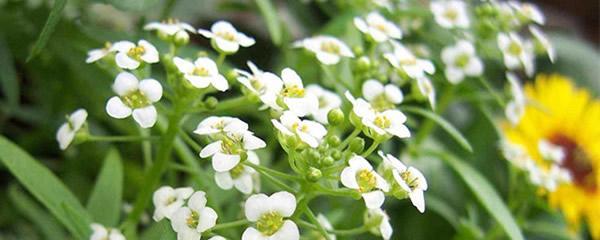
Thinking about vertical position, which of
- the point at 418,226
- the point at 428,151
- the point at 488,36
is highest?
the point at 488,36

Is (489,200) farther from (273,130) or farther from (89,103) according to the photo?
(89,103)

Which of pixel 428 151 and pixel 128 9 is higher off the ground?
pixel 128 9

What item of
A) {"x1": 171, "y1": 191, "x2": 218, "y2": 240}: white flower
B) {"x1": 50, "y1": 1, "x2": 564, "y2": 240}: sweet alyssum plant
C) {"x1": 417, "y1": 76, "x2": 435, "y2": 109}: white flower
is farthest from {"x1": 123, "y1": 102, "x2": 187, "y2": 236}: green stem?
{"x1": 417, "y1": 76, "x2": 435, "y2": 109}: white flower

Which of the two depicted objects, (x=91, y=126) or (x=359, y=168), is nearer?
(x=359, y=168)

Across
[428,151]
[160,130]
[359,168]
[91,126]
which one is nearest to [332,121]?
[359,168]

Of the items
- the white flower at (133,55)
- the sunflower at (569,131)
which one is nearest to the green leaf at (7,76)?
the white flower at (133,55)

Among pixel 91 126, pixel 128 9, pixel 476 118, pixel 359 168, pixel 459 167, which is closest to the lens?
pixel 359 168

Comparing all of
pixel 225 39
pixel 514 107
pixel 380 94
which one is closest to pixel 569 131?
pixel 514 107

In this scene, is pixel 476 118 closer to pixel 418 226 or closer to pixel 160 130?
pixel 418 226
